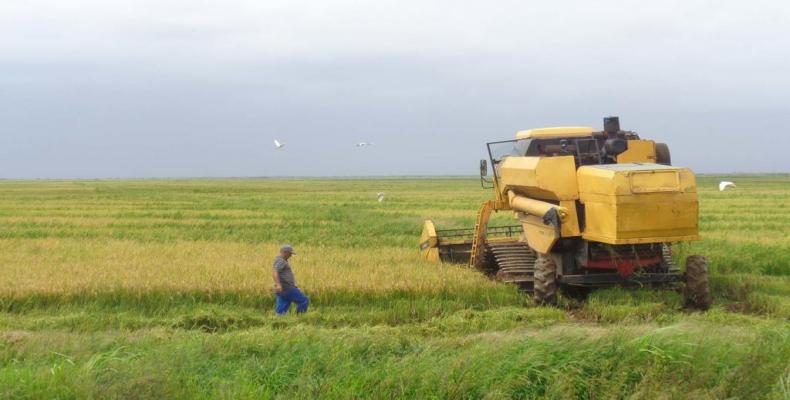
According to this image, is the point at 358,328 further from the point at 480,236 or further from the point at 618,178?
the point at 480,236

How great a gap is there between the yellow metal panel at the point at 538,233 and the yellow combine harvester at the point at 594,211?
0.02m

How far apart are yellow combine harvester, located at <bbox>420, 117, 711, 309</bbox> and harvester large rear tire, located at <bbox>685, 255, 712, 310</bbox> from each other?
0.01m

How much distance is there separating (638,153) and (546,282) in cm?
255

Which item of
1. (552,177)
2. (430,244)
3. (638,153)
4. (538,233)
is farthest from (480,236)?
(638,153)

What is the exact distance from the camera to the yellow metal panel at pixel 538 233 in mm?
10491

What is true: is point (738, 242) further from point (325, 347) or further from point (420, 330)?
point (325, 347)

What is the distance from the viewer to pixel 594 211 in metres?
10.0

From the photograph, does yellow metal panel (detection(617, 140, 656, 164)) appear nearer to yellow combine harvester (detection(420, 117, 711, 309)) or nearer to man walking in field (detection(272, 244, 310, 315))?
yellow combine harvester (detection(420, 117, 711, 309))

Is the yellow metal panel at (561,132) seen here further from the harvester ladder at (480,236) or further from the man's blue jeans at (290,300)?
the man's blue jeans at (290,300)

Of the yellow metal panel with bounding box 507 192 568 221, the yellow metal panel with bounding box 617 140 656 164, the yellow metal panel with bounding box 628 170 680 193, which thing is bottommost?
the yellow metal panel with bounding box 507 192 568 221

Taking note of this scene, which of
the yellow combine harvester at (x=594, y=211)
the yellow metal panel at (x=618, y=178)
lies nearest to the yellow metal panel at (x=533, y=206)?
the yellow combine harvester at (x=594, y=211)

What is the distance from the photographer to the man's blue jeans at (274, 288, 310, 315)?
390 inches

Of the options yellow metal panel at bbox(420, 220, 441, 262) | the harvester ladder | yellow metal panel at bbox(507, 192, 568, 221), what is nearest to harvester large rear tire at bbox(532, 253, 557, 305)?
yellow metal panel at bbox(507, 192, 568, 221)

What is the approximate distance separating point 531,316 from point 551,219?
4.68ft
